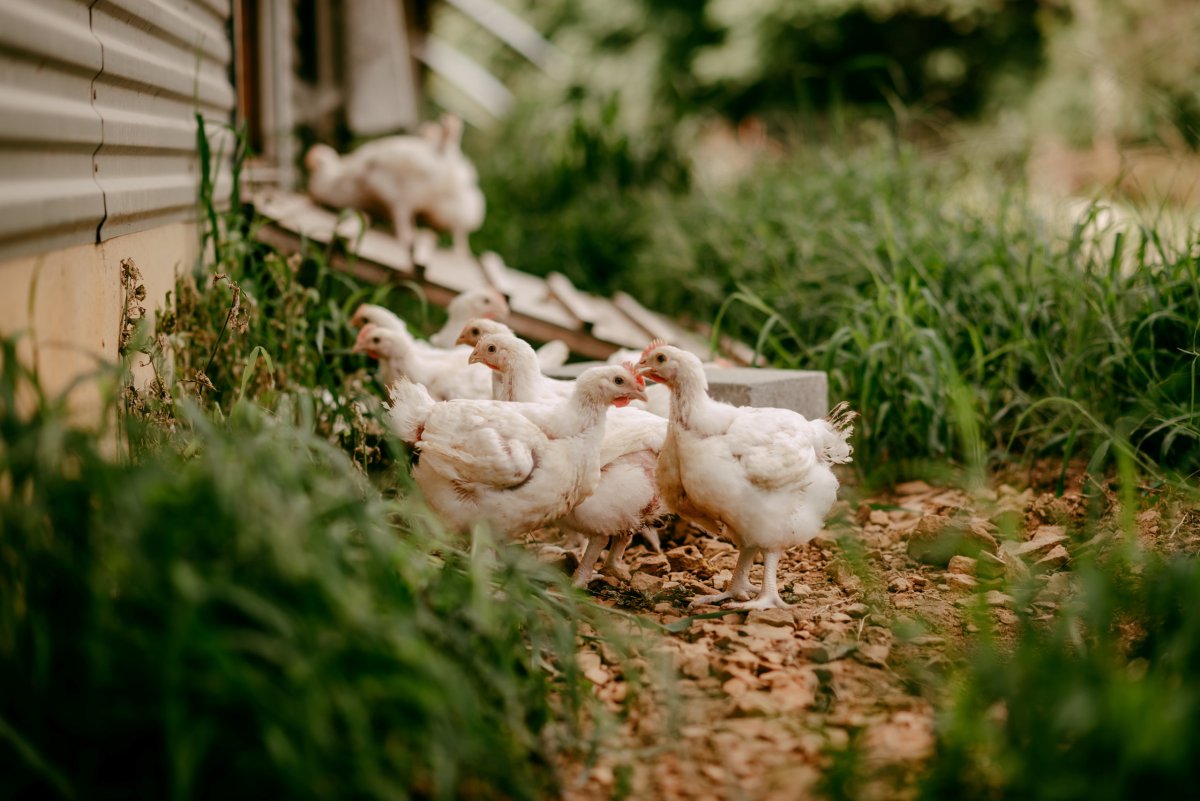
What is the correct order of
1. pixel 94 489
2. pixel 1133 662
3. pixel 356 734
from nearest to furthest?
pixel 356 734 → pixel 94 489 → pixel 1133 662

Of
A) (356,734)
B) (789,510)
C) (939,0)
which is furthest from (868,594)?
(939,0)

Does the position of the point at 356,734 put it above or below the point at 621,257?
below

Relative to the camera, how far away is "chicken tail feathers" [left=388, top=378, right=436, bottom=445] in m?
3.55

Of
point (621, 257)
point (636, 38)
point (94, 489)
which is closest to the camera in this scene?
point (94, 489)

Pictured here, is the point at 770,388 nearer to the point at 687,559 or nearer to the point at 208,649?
the point at 687,559

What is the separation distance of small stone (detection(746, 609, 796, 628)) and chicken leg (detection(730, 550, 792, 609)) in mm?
35

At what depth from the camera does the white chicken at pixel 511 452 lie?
3359 millimetres

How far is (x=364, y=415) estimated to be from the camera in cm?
381

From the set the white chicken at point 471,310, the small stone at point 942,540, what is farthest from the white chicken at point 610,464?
the white chicken at point 471,310

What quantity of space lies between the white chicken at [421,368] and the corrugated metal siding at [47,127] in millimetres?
1453

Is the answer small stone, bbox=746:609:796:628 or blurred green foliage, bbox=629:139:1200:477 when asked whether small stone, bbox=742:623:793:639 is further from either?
blurred green foliage, bbox=629:139:1200:477

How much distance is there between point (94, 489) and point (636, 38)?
19520 mm

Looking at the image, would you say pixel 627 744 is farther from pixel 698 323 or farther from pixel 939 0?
pixel 939 0

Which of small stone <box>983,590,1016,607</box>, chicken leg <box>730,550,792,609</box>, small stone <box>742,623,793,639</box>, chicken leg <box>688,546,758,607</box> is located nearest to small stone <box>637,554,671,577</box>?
chicken leg <box>688,546,758,607</box>
